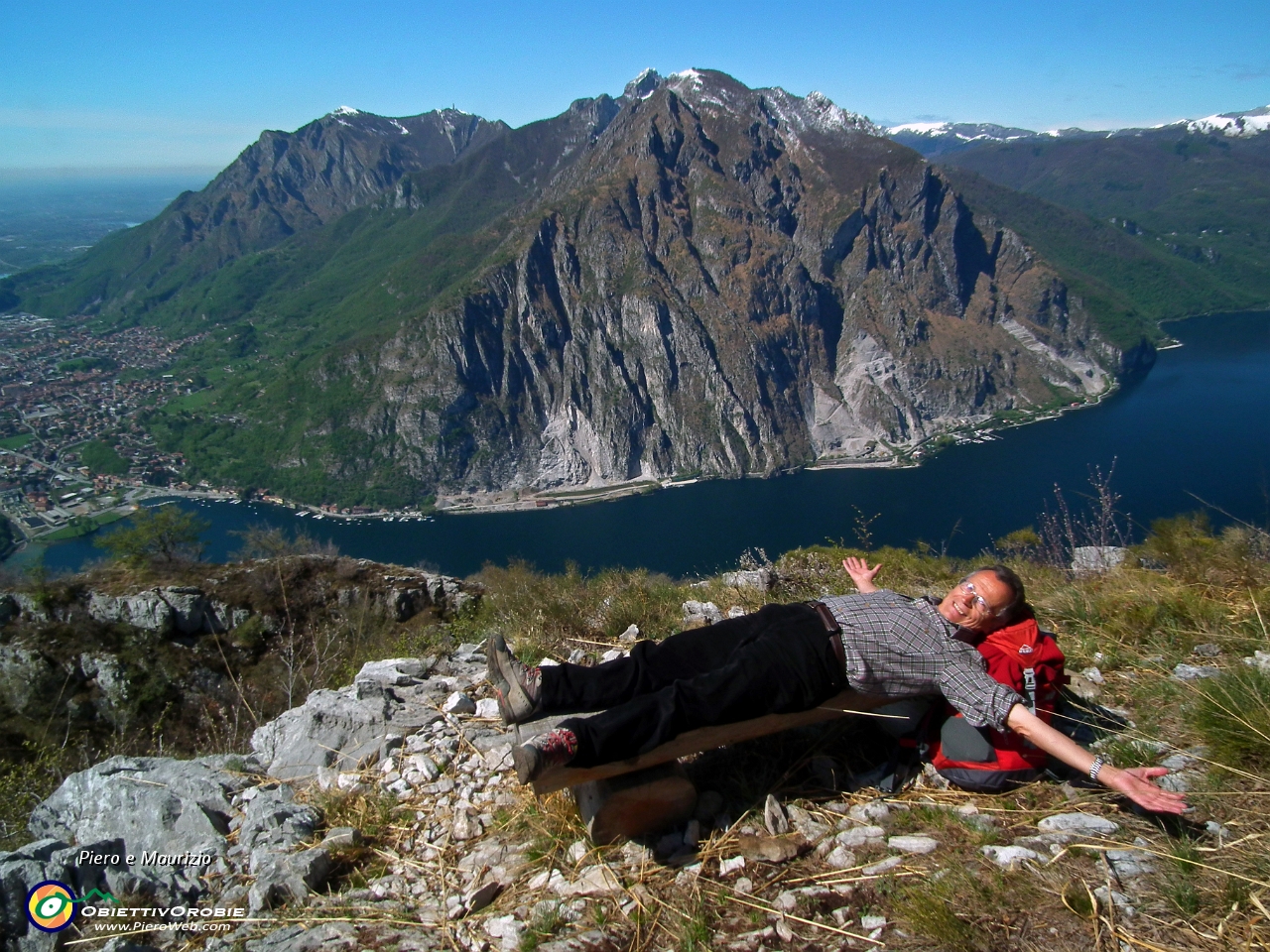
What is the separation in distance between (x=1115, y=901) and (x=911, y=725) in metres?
1.04

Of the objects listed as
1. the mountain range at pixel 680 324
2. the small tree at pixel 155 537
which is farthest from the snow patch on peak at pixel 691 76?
the small tree at pixel 155 537

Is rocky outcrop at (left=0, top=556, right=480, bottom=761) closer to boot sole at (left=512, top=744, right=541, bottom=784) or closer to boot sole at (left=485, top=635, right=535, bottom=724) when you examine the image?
boot sole at (left=485, top=635, right=535, bottom=724)

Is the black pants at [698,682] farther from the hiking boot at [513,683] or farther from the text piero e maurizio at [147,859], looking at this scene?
the text piero e maurizio at [147,859]

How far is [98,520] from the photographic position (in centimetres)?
6397

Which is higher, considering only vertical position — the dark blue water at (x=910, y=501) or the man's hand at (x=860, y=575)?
the man's hand at (x=860, y=575)

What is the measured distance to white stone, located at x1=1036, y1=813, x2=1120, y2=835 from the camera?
2.55 m

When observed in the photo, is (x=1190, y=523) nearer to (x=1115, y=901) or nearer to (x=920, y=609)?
(x=920, y=609)

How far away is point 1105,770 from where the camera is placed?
244cm

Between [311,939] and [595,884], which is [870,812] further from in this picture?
[311,939]

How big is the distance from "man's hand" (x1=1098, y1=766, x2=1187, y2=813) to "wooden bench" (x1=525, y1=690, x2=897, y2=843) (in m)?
1.21

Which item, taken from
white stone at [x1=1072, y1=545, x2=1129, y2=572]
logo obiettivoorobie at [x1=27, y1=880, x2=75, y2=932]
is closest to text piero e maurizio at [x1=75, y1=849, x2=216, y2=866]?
logo obiettivoorobie at [x1=27, y1=880, x2=75, y2=932]

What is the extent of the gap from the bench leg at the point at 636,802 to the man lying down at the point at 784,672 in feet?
0.58

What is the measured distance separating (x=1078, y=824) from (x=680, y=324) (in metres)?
125

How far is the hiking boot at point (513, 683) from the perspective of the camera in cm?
295
